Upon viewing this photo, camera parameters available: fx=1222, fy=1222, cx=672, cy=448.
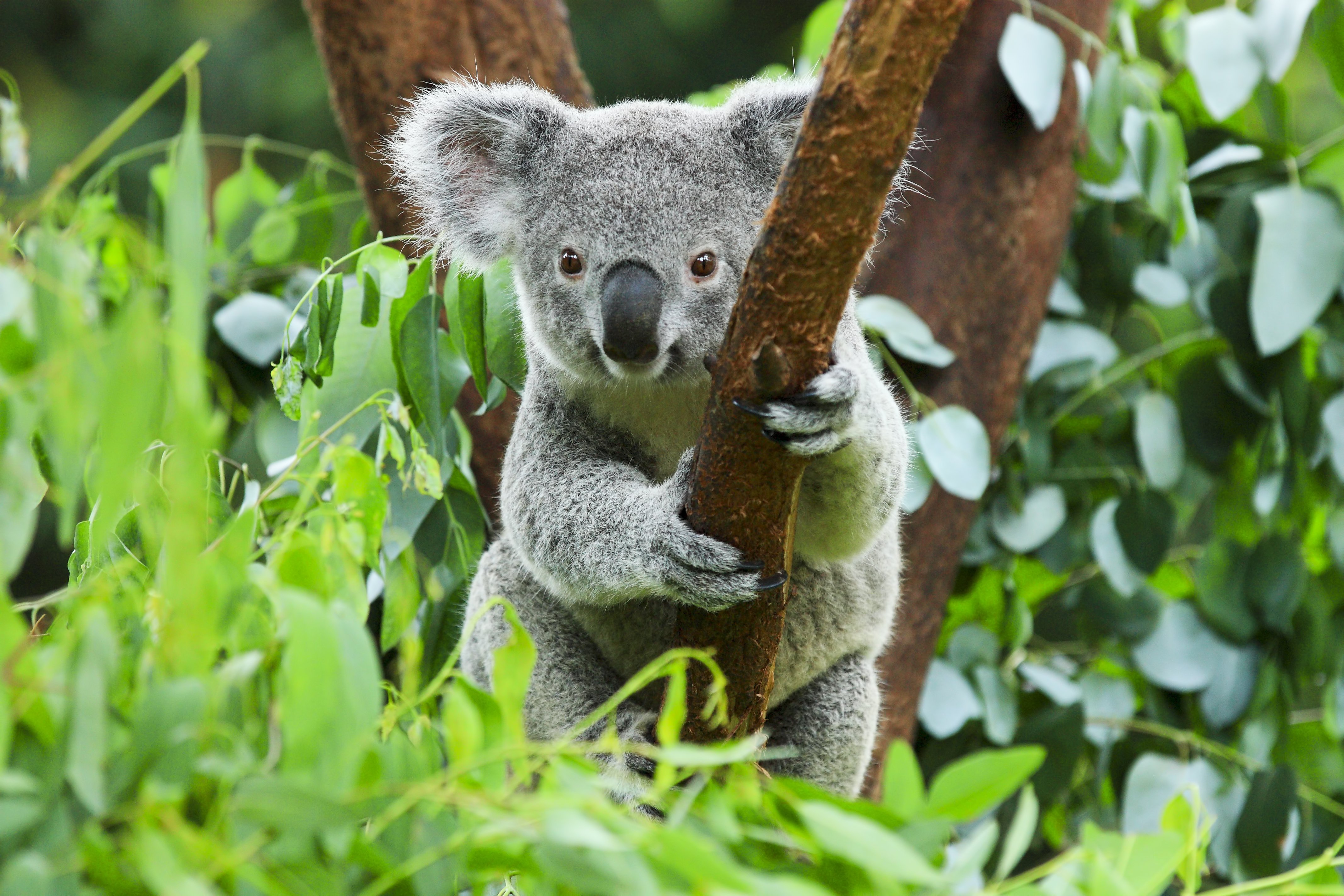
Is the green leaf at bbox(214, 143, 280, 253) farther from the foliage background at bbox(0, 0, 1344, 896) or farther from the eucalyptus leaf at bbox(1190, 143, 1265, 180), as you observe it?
the eucalyptus leaf at bbox(1190, 143, 1265, 180)

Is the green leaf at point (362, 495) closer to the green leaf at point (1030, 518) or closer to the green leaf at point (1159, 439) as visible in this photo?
the green leaf at point (1030, 518)

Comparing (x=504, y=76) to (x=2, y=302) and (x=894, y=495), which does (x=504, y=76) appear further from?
(x=2, y=302)

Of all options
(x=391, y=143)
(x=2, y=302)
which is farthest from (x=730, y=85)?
(x=2, y=302)

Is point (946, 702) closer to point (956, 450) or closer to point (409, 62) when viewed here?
point (956, 450)

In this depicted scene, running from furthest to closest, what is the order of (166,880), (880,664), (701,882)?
(880,664) < (701,882) < (166,880)

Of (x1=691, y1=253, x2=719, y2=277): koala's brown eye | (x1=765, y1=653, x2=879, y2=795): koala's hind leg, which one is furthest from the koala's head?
(x1=765, y1=653, x2=879, y2=795): koala's hind leg

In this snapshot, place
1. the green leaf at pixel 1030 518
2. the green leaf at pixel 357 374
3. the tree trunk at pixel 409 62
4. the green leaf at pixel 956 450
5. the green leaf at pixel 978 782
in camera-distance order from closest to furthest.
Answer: the green leaf at pixel 978 782
the green leaf at pixel 357 374
the green leaf at pixel 956 450
the tree trunk at pixel 409 62
the green leaf at pixel 1030 518

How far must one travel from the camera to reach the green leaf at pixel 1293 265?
270 cm

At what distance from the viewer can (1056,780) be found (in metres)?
2.89

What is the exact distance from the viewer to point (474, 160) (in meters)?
2.29

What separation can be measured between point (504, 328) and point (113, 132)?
1411 millimetres

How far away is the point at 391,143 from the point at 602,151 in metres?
0.54

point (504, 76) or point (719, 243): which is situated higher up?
point (504, 76)

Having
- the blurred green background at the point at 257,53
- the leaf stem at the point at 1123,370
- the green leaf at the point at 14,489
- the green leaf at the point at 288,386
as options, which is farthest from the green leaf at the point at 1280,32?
the blurred green background at the point at 257,53
